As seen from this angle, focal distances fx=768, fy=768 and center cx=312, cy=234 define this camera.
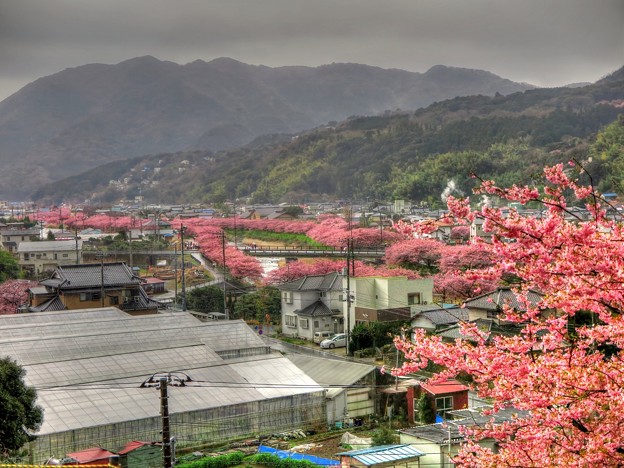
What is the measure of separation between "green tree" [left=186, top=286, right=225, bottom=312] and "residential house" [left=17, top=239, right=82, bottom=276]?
14.8m

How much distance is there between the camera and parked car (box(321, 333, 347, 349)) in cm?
2636

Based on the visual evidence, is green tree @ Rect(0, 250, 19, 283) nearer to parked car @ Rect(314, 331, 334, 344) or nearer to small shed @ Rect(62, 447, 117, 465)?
parked car @ Rect(314, 331, 334, 344)

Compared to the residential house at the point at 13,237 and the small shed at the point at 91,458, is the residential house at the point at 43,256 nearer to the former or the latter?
the residential house at the point at 13,237

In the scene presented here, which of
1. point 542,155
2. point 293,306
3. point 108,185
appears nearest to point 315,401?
point 293,306

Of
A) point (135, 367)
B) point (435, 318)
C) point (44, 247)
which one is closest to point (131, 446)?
point (135, 367)

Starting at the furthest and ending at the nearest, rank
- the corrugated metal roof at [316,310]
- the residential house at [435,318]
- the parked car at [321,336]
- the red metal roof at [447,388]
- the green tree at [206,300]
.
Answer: the green tree at [206,300] < the corrugated metal roof at [316,310] < the parked car at [321,336] < the residential house at [435,318] < the red metal roof at [447,388]

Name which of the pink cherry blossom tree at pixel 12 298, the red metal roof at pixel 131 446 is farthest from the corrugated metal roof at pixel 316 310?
the red metal roof at pixel 131 446

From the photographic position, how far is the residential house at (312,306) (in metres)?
28.3

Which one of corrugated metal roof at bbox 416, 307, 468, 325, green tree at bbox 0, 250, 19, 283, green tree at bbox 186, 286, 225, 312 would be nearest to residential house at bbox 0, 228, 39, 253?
green tree at bbox 0, 250, 19, 283

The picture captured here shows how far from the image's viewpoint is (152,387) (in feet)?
52.4

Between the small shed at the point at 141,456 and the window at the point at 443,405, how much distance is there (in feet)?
21.3

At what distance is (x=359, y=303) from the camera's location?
88.0 feet

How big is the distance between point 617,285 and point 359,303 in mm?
21511

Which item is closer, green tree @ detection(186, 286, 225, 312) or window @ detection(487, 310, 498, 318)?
window @ detection(487, 310, 498, 318)
